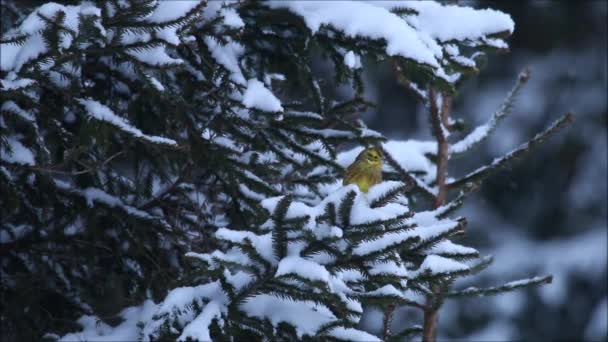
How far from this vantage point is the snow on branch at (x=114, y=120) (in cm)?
396

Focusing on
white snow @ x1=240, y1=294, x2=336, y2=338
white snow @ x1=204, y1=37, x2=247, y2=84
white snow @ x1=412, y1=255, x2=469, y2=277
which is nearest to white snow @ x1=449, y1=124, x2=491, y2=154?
white snow @ x1=204, y1=37, x2=247, y2=84

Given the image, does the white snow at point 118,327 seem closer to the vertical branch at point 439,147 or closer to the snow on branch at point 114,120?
the snow on branch at point 114,120

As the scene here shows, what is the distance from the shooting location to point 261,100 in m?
4.29

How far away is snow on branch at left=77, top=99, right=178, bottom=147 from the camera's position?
3955mm

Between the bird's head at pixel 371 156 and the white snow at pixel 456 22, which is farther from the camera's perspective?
the bird's head at pixel 371 156

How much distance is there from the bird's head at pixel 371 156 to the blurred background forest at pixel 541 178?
6800 millimetres

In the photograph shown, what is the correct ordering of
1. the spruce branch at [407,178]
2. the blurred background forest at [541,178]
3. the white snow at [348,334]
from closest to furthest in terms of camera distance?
the white snow at [348,334], the spruce branch at [407,178], the blurred background forest at [541,178]

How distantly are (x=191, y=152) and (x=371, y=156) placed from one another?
0.82 meters

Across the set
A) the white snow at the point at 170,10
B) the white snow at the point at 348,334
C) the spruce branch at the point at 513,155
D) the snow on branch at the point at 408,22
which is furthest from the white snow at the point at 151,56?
the spruce branch at the point at 513,155

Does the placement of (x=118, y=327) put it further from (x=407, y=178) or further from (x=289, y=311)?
(x=407, y=178)

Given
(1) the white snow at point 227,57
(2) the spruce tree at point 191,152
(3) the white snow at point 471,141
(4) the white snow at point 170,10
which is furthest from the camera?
(3) the white snow at point 471,141

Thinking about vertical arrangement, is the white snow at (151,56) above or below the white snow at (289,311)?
above

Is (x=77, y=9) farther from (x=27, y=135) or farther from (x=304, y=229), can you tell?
(x=304, y=229)

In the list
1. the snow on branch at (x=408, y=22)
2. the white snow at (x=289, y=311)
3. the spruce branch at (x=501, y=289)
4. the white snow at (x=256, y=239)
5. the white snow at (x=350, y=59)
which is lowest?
the white snow at (x=289, y=311)
